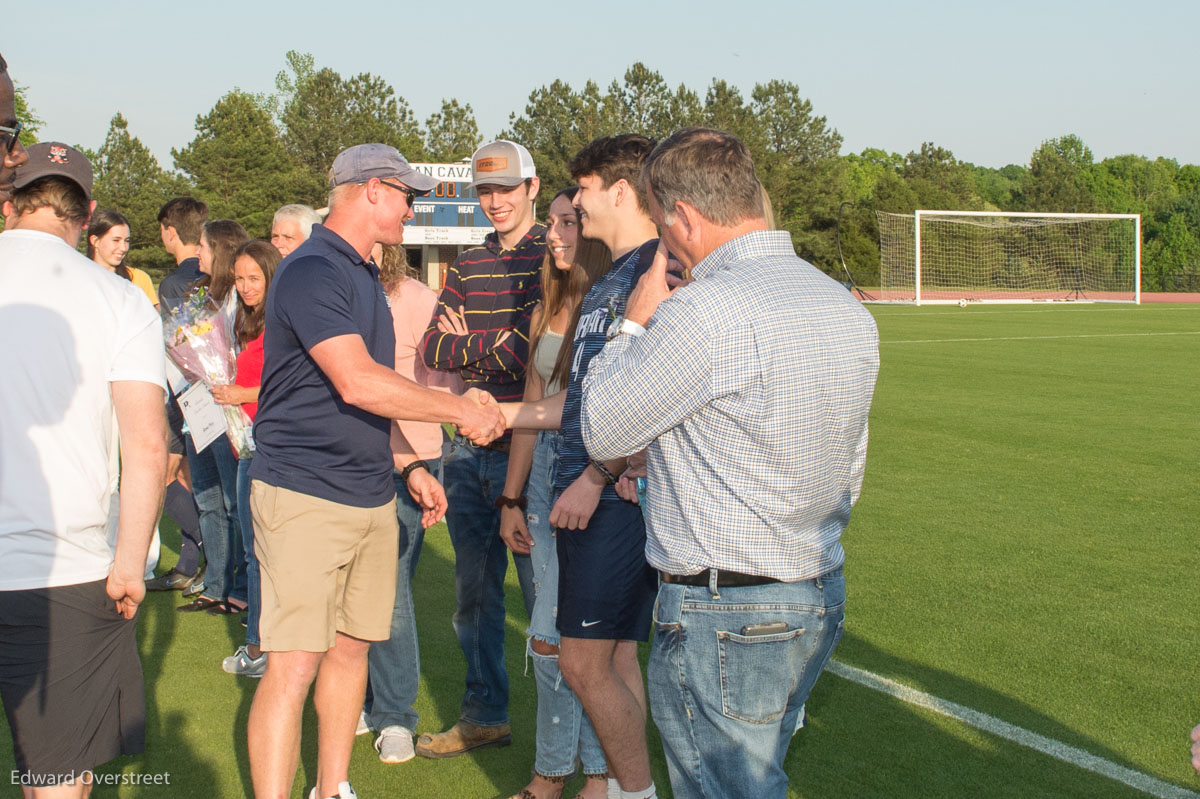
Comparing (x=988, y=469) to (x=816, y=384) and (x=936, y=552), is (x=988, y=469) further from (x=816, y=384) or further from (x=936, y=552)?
(x=816, y=384)

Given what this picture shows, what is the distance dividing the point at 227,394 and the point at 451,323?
1.43 meters

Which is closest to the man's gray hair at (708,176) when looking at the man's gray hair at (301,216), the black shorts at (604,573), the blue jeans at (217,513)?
the black shorts at (604,573)

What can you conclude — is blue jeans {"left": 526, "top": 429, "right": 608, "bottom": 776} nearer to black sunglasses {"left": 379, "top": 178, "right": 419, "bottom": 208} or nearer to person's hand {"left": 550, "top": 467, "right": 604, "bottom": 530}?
person's hand {"left": 550, "top": 467, "right": 604, "bottom": 530}

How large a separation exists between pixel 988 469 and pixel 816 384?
759 cm

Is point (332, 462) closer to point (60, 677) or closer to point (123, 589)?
point (123, 589)

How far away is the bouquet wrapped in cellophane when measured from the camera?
520 centimetres

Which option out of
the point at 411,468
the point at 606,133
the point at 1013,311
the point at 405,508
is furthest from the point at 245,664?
the point at 606,133

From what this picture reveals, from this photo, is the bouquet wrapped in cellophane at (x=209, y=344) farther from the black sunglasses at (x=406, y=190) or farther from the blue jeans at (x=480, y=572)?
the black sunglasses at (x=406, y=190)

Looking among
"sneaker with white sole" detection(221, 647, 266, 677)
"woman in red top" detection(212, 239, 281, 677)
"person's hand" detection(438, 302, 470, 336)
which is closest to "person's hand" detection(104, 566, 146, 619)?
"person's hand" detection(438, 302, 470, 336)

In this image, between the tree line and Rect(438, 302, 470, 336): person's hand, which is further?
the tree line

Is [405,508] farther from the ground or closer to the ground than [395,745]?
farther from the ground

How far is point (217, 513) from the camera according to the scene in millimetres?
6125

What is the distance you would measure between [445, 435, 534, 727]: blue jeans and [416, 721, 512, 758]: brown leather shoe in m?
0.03

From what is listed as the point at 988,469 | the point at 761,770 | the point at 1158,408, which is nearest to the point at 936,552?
the point at 988,469
